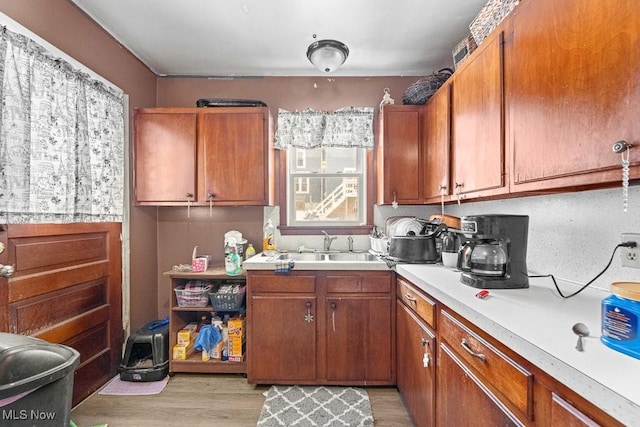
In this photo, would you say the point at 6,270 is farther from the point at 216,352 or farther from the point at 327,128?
the point at 327,128

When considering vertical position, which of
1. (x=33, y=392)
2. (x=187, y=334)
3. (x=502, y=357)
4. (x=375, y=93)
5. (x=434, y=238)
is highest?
(x=375, y=93)

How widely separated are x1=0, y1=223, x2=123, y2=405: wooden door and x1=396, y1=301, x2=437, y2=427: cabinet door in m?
2.09

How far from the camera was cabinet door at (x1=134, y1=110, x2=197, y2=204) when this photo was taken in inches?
96.6

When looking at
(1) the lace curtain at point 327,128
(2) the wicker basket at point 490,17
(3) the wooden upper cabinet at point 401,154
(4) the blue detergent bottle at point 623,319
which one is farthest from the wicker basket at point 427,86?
(4) the blue detergent bottle at point 623,319

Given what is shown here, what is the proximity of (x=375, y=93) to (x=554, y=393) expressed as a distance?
8.48ft

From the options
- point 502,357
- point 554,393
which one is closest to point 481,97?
point 502,357

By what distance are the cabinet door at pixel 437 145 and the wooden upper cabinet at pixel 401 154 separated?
7cm

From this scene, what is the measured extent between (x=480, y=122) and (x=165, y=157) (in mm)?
2299

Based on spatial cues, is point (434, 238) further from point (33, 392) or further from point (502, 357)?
point (33, 392)

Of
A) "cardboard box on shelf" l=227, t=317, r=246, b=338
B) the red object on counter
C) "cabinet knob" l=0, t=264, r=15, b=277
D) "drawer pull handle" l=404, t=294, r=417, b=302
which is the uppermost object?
"cabinet knob" l=0, t=264, r=15, b=277

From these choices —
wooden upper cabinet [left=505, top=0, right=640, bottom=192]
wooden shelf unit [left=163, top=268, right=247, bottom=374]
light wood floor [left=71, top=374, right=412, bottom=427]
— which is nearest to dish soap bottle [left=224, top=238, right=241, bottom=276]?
wooden shelf unit [left=163, top=268, right=247, bottom=374]

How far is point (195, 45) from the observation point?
2.36m

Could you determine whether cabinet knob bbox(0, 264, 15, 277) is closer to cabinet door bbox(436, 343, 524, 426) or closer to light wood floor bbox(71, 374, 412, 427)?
light wood floor bbox(71, 374, 412, 427)

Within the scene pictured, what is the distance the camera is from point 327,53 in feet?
6.88
